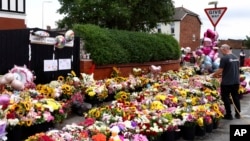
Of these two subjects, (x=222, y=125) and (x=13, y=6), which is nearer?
(x=222, y=125)

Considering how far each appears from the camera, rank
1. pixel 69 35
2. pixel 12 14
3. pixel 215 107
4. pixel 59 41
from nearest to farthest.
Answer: pixel 215 107
pixel 59 41
pixel 69 35
pixel 12 14

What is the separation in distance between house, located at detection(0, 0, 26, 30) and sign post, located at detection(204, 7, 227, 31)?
1064 cm

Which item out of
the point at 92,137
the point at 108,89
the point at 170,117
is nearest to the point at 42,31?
the point at 108,89

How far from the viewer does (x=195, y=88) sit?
10961mm

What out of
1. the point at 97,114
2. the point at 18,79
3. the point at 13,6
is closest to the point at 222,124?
the point at 97,114

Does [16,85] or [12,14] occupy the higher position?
[12,14]

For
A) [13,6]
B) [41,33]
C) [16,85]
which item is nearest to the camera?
[16,85]

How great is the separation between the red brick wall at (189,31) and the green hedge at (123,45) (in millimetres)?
36018

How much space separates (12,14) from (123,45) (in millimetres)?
7400

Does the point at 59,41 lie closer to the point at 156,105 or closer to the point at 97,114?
the point at 156,105

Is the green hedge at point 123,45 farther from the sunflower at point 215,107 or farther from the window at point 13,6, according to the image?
the window at point 13,6

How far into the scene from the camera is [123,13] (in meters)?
28.0

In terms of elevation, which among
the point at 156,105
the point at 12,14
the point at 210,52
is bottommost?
the point at 156,105

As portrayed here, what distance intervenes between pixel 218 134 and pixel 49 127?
3.39 m
